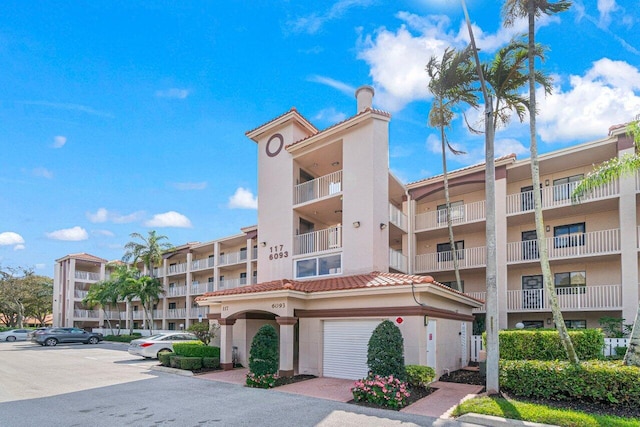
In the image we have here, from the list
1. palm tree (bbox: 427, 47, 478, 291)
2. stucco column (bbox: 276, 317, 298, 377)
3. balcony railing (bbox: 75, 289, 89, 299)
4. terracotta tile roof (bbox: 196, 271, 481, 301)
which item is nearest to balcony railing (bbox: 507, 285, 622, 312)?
terracotta tile roof (bbox: 196, 271, 481, 301)

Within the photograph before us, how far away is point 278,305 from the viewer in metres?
14.9

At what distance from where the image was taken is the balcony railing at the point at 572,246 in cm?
1895

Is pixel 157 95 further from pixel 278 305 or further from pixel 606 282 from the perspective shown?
pixel 606 282

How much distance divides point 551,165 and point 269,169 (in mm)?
14124

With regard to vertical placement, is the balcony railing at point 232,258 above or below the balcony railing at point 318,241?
below

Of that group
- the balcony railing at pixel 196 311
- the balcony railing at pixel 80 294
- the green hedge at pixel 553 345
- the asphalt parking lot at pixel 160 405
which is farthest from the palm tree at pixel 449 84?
the balcony railing at pixel 80 294

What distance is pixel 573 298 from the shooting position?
19.2 meters

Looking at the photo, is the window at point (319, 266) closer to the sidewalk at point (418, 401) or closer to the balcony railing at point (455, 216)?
the sidewalk at point (418, 401)

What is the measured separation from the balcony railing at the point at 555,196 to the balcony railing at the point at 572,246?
1.60 metres

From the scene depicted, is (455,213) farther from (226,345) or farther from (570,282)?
(226,345)

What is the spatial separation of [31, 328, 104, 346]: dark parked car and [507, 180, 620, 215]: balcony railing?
3446 centimetres

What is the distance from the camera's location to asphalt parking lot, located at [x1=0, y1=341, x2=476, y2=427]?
30.0 ft

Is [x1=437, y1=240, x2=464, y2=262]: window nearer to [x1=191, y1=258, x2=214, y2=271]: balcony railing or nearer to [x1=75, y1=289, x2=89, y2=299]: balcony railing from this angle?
[x1=191, y1=258, x2=214, y2=271]: balcony railing

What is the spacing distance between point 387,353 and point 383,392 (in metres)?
1.14
